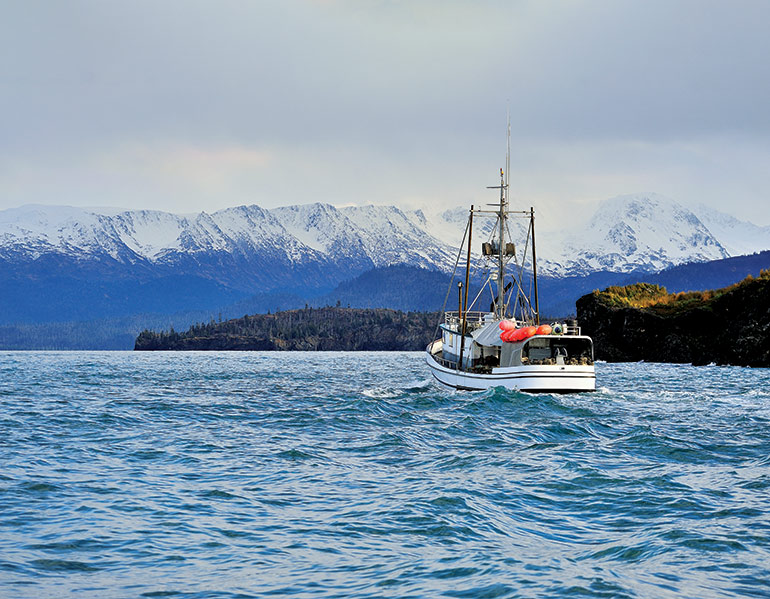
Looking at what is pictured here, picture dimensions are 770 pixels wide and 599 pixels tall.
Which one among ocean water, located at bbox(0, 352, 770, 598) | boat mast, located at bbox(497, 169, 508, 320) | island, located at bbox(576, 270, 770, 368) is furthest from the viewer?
island, located at bbox(576, 270, 770, 368)

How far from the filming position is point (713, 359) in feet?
412

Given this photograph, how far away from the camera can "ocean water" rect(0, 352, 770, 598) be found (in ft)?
53.3

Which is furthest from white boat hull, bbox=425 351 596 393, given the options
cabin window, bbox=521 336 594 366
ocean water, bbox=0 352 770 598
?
ocean water, bbox=0 352 770 598

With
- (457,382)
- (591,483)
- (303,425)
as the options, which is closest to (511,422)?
(303,425)

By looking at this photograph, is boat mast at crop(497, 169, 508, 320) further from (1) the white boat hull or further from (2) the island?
(2) the island

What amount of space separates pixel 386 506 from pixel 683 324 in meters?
121

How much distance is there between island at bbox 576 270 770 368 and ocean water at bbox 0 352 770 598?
7471cm

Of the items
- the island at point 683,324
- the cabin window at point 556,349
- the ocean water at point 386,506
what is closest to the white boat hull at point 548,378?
the cabin window at point 556,349

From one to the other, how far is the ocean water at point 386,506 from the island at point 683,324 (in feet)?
245

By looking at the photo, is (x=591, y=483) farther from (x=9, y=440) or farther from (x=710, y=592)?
(x=9, y=440)

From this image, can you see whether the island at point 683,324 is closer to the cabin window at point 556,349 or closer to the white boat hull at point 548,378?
the cabin window at point 556,349

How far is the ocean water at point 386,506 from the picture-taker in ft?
53.3

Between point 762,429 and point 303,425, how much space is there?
21386 millimetres

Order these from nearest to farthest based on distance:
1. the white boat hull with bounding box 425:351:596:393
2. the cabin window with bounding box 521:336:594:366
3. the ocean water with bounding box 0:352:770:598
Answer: the ocean water with bounding box 0:352:770:598 < the white boat hull with bounding box 425:351:596:393 < the cabin window with bounding box 521:336:594:366
